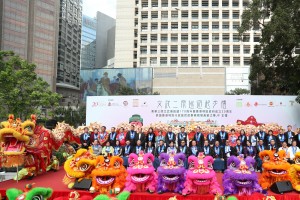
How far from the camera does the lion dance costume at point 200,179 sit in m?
5.55

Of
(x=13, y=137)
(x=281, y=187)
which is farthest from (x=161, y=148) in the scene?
(x=13, y=137)

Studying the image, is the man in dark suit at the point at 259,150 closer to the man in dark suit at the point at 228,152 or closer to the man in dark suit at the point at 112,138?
the man in dark suit at the point at 228,152

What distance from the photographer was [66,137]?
948 centimetres

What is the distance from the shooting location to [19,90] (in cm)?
1208

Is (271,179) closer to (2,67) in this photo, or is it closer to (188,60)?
(2,67)

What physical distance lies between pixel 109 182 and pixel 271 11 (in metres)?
10.6

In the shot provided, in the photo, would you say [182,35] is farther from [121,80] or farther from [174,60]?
[121,80]

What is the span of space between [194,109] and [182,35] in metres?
24.0

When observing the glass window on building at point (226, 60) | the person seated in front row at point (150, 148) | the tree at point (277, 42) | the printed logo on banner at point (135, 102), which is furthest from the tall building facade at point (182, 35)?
the person seated in front row at point (150, 148)

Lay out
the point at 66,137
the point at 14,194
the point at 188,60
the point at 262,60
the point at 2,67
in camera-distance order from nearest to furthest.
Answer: the point at 14,194
the point at 66,137
the point at 2,67
the point at 262,60
the point at 188,60

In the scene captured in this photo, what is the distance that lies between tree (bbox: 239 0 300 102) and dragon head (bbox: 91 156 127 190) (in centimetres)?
736

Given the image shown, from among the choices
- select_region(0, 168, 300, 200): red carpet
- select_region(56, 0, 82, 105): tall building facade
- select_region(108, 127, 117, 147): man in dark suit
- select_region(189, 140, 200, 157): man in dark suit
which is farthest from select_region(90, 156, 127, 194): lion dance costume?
select_region(56, 0, 82, 105): tall building facade

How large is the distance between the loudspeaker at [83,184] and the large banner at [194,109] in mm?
5710

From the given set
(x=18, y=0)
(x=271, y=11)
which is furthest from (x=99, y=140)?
(x=18, y=0)
